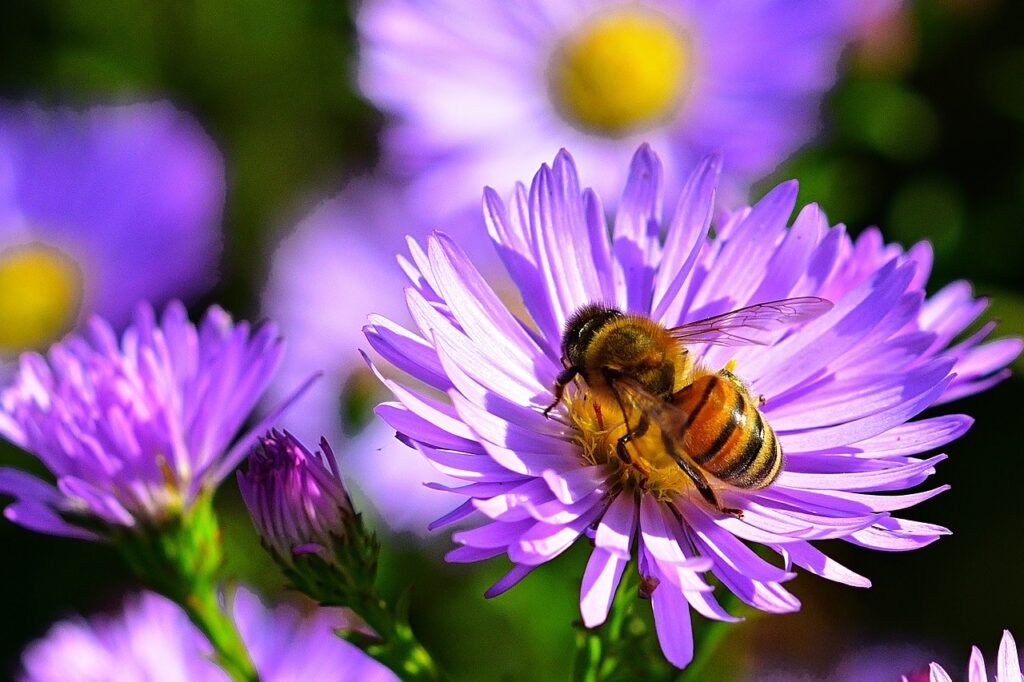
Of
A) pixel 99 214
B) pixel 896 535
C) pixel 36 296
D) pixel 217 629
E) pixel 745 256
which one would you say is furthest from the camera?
pixel 99 214

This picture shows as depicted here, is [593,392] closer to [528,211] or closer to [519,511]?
[528,211]

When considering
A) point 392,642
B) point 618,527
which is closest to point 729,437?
point 618,527

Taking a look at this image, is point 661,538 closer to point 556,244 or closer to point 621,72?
point 556,244

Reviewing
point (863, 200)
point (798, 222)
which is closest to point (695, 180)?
point (798, 222)

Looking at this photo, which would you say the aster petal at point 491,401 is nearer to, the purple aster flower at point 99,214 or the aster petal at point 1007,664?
the aster petal at point 1007,664

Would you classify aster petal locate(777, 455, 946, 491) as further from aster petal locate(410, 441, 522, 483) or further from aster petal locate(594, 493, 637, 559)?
aster petal locate(410, 441, 522, 483)
